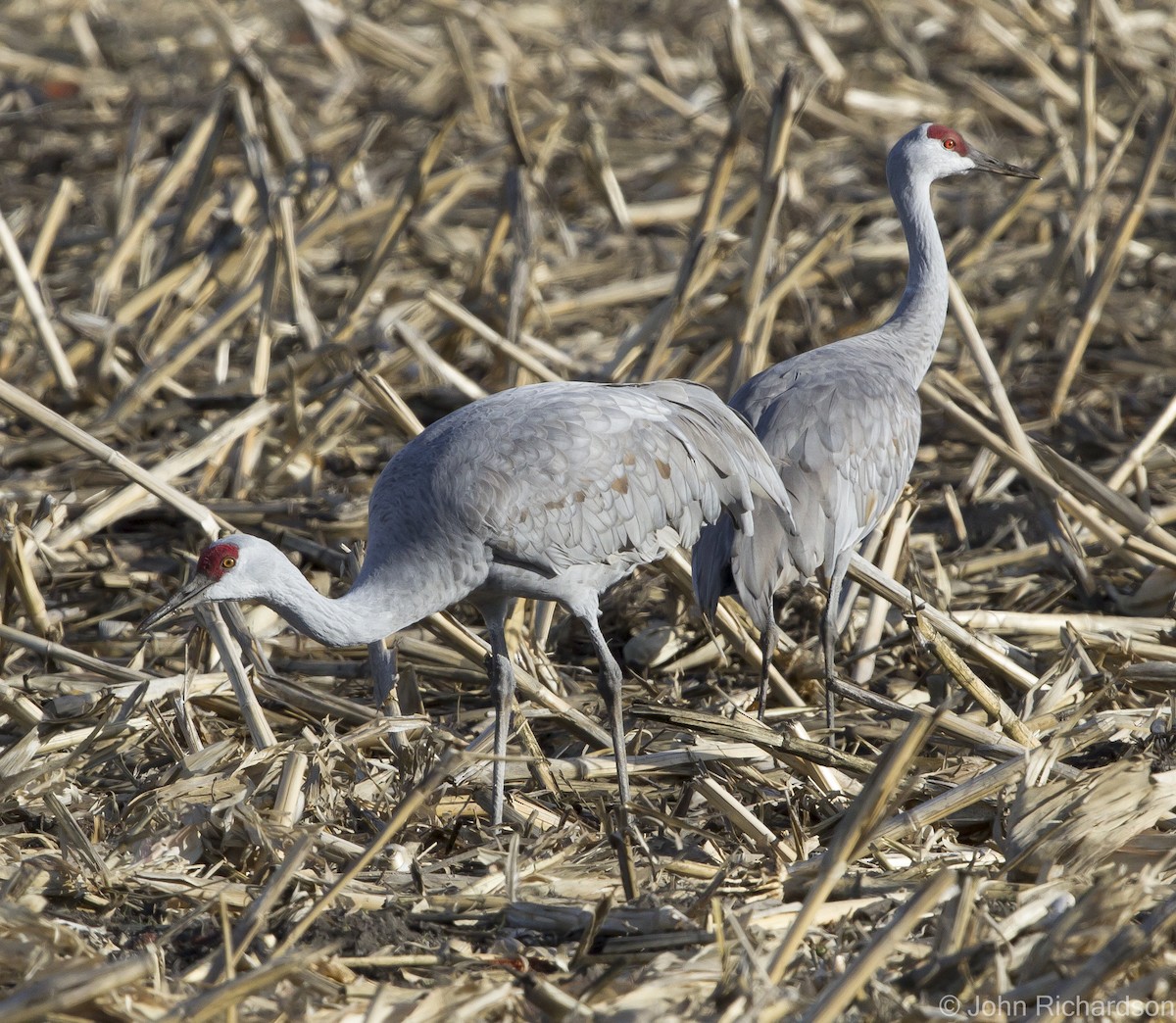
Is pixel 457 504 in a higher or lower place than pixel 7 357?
higher

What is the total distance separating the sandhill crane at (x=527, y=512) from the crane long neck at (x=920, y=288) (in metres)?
1.13

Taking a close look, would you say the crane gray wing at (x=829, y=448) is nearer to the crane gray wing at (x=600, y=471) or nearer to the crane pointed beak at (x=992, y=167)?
the crane gray wing at (x=600, y=471)

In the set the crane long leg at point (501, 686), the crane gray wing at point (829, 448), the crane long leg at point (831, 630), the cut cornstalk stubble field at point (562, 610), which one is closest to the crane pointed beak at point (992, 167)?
the cut cornstalk stubble field at point (562, 610)

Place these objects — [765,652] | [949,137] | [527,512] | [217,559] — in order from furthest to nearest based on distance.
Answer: [949,137] → [765,652] → [527,512] → [217,559]

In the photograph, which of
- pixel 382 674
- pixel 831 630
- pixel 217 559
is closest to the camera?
pixel 217 559

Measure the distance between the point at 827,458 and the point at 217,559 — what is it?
2.03 m

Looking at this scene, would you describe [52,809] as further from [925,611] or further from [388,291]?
[388,291]

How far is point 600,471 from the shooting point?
12.8 ft

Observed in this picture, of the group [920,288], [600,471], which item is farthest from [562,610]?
[920,288]

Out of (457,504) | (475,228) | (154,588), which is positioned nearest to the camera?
(457,504)

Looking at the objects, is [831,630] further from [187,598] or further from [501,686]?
[187,598]

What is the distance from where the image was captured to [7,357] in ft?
20.1

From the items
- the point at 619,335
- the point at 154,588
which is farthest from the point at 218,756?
the point at 619,335

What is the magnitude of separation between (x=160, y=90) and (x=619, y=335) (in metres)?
4.46
